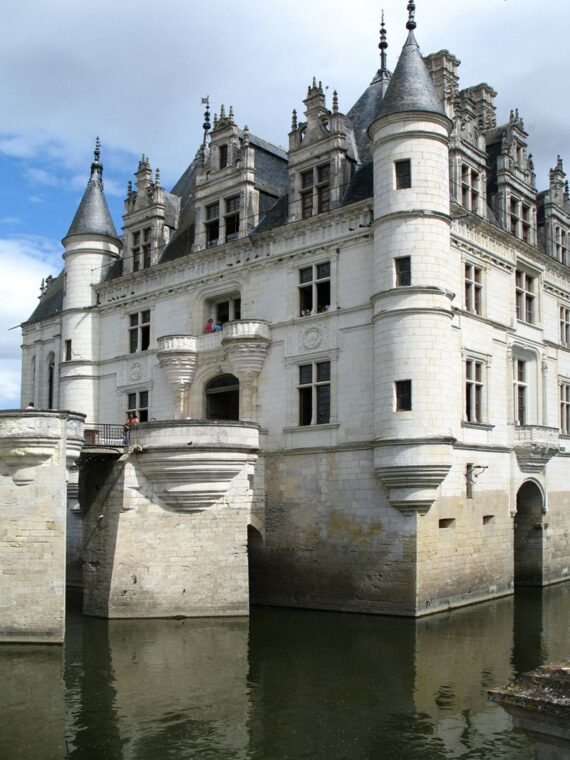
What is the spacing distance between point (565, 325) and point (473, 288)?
779 cm

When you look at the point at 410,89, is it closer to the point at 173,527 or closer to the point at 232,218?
the point at 232,218

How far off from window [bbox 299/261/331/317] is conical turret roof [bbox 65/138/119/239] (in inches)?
447

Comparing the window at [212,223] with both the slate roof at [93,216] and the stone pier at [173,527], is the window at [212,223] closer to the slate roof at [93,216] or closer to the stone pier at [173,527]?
the slate roof at [93,216]

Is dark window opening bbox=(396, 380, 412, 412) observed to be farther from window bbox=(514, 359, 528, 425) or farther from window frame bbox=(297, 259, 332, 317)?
window bbox=(514, 359, 528, 425)

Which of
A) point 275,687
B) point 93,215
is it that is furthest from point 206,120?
point 275,687

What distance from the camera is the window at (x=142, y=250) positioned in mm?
32656

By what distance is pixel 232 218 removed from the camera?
29594 mm

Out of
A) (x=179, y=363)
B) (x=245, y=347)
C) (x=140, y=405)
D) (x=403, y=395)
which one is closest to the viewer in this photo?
(x=403, y=395)

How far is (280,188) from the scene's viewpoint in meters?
30.4

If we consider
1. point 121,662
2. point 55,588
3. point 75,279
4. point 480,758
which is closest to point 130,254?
point 75,279

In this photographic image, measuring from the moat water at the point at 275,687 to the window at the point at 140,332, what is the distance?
12034 mm

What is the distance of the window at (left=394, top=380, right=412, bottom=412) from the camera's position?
22844 mm

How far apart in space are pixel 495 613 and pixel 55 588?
12.5 meters

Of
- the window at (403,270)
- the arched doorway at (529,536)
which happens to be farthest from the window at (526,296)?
the window at (403,270)
